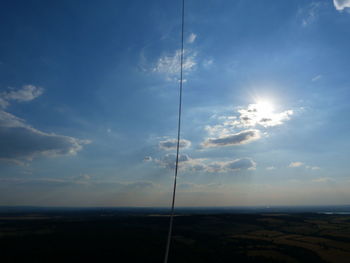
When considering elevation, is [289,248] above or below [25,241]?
above

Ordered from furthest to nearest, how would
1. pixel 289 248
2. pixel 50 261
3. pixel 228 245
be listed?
1. pixel 228 245
2. pixel 289 248
3. pixel 50 261

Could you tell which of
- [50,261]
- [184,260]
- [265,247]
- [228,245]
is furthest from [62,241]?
[265,247]

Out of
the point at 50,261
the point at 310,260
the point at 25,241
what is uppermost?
the point at 310,260

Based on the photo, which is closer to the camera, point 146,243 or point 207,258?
point 207,258

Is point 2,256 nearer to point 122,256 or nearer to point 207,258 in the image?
point 122,256

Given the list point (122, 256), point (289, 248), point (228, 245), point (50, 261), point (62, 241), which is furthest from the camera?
point (62, 241)

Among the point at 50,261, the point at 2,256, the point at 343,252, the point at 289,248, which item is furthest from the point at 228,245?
the point at 2,256

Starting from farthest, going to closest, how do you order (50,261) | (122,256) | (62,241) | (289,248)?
(62,241)
(289,248)
(122,256)
(50,261)

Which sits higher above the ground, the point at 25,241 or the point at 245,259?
the point at 245,259

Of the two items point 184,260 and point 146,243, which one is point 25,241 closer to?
point 146,243
